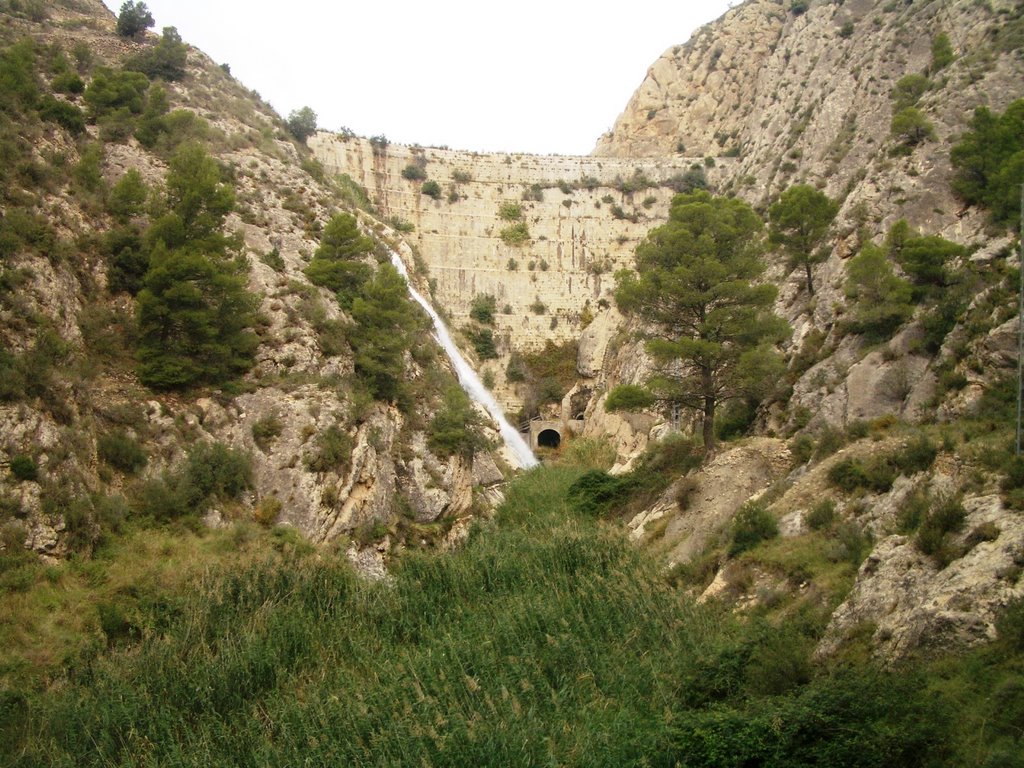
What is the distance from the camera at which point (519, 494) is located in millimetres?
33000

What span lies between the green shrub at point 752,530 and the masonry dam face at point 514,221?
3487cm

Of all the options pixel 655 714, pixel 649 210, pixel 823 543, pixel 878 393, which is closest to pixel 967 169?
pixel 878 393

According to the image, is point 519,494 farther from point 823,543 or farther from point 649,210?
point 649,210

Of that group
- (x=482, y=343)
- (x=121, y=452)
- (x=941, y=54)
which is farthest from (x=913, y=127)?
(x=121, y=452)

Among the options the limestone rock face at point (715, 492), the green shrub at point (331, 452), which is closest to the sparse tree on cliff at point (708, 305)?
the limestone rock face at point (715, 492)

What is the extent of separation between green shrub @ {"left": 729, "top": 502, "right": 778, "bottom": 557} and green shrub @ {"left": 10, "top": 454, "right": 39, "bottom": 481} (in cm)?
1472

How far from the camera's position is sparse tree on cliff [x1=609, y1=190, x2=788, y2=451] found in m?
25.6

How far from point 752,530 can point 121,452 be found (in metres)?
15.0

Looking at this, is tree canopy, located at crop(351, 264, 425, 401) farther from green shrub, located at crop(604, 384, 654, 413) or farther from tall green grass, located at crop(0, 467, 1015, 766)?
tall green grass, located at crop(0, 467, 1015, 766)

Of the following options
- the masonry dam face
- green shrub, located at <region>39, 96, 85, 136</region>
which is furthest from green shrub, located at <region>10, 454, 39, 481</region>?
the masonry dam face

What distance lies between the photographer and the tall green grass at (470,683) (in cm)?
1081

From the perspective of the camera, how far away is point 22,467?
736 inches

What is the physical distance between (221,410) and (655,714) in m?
16.5

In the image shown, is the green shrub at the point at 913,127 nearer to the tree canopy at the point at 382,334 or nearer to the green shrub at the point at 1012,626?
the tree canopy at the point at 382,334
